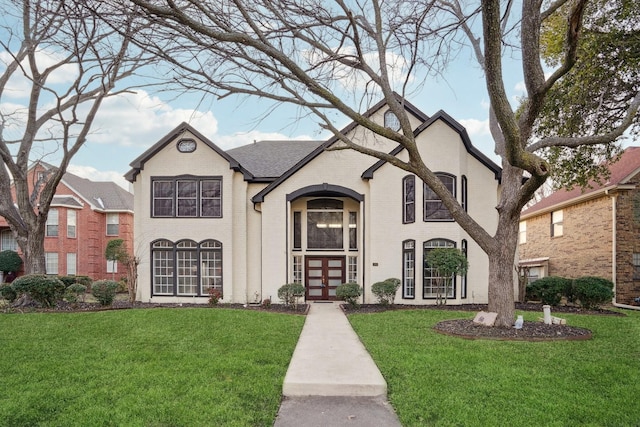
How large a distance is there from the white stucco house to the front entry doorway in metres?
0.04

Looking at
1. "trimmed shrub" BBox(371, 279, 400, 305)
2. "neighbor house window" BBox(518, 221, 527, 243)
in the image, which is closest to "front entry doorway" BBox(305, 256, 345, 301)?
"trimmed shrub" BBox(371, 279, 400, 305)

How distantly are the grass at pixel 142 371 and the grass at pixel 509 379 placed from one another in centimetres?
184

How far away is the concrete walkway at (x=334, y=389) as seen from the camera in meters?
4.79

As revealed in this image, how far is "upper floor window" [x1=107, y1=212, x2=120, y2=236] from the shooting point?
26812mm

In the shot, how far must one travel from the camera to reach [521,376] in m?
6.03

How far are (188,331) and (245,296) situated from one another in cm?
670

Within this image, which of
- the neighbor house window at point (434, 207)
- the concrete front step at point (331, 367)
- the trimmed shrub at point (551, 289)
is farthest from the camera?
the neighbor house window at point (434, 207)

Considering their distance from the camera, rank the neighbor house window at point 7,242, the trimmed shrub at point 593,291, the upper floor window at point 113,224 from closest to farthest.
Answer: the trimmed shrub at point 593,291 → the neighbor house window at point 7,242 → the upper floor window at point 113,224

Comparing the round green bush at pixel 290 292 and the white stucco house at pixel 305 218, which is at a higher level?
the white stucco house at pixel 305 218

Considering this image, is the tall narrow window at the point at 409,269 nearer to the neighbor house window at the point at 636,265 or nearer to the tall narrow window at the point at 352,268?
the tall narrow window at the point at 352,268

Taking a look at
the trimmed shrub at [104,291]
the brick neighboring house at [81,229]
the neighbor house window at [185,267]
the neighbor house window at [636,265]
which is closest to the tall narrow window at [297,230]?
the neighbor house window at [185,267]

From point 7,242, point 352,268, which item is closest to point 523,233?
point 352,268

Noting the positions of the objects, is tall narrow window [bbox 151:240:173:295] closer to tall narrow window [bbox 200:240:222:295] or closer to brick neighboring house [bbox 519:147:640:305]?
tall narrow window [bbox 200:240:222:295]

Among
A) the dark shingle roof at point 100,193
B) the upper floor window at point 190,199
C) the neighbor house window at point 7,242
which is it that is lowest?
the neighbor house window at point 7,242
